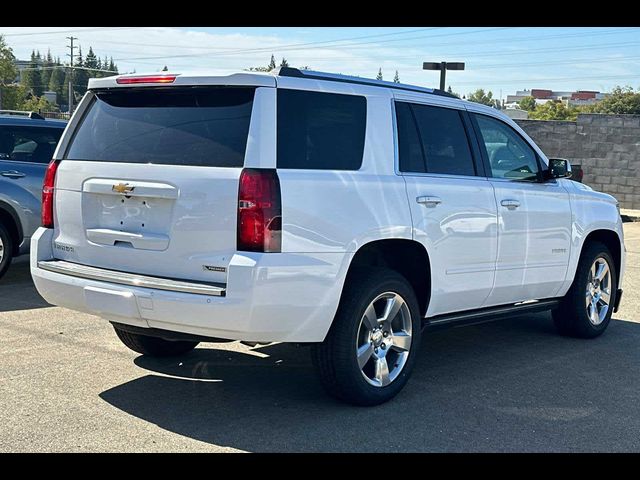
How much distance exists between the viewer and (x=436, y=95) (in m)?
5.82

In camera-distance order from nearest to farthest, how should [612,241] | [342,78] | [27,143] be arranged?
1. [342,78]
2. [612,241]
3. [27,143]

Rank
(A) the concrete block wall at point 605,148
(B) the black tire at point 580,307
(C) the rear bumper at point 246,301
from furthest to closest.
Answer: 1. (A) the concrete block wall at point 605,148
2. (B) the black tire at point 580,307
3. (C) the rear bumper at point 246,301

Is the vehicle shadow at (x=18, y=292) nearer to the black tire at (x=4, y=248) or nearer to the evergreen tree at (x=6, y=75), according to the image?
the black tire at (x=4, y=248)

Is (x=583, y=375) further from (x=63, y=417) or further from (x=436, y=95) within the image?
(x=63, y=417)

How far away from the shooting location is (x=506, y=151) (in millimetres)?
6375

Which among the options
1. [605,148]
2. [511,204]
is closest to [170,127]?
[511,204]

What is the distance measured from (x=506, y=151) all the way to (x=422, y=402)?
2.30 meters

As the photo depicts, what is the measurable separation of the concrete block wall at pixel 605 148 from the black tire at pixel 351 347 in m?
16.0

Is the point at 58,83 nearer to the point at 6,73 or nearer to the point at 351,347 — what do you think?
the point at 6,73

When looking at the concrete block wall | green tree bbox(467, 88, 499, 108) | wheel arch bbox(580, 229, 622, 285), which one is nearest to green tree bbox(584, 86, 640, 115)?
green tree bbox(467, 88, 499, 108)

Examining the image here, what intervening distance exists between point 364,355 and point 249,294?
3.47 feet

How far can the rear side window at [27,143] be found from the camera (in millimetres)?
9023

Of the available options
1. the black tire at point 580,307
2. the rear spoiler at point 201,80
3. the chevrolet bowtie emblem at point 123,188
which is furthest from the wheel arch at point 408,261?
the black tire at point 580,307
